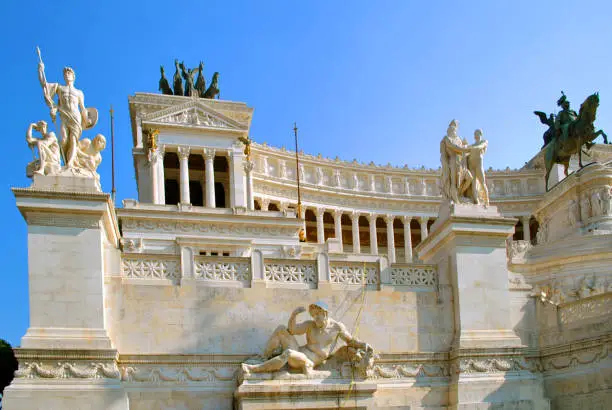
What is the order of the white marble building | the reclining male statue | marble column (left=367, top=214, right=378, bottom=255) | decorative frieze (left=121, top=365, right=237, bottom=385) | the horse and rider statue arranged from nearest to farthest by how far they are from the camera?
the white marble building
decorative frieze (left=121, top=365, right=237, bottom=385)
the reclining male statue
the horse and rider statue
marble column (left=367, top=214, right=378, bottom=255)

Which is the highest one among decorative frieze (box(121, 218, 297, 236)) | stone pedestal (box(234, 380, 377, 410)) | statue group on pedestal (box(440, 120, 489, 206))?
decorative frieze (box(121, 218, 297, 236))

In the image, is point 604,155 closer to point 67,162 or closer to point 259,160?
point 259,160

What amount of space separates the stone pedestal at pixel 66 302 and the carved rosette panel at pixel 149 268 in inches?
14.2

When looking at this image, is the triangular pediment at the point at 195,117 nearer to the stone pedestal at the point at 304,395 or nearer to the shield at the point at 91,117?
the shield at the point at 91,117

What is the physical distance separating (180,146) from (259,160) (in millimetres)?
8506

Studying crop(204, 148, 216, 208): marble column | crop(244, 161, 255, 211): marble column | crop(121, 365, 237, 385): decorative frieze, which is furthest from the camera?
crop(244, 161, 255, 211): marble column

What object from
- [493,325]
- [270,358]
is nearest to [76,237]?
[270,358]

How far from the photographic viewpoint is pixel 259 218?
47.3m

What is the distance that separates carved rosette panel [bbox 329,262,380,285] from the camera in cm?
1970

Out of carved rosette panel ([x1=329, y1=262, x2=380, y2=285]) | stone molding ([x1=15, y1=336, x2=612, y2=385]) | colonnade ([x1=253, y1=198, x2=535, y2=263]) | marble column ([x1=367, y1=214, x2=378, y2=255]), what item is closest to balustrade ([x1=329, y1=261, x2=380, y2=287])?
carved rosette panel ([x1=329, y1=262, x2=380, y2=285])

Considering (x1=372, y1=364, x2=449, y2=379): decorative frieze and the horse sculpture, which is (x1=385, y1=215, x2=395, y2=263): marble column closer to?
the horse sculpture

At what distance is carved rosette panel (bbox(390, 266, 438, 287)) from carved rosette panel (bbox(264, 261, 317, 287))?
199cm

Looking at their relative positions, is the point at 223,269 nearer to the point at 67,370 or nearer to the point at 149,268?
the point at 149,268

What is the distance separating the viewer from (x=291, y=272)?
63.7 ft
